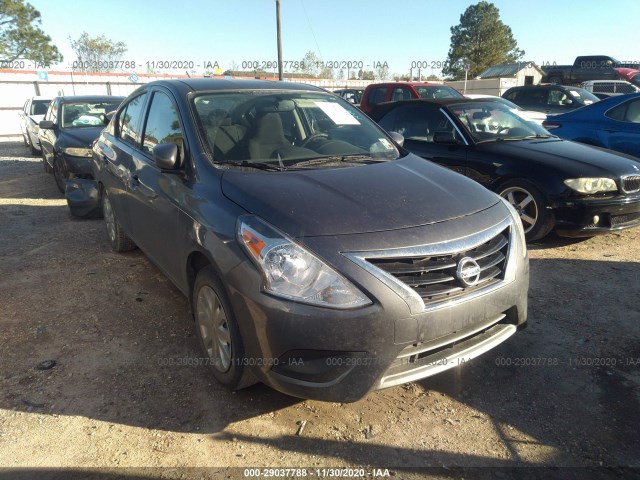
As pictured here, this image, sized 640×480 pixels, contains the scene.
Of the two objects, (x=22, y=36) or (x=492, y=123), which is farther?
(x=22, y=36)

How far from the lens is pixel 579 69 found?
27922 millimetres

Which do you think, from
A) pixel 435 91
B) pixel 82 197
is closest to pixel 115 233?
pixel 82 197

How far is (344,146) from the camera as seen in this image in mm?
3412

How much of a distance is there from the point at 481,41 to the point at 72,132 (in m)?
59.0

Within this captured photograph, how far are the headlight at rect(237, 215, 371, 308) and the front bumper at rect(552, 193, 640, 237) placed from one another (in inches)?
141

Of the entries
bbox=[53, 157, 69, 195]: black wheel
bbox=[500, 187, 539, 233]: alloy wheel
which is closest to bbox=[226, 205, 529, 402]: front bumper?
bbox=[500, 187, 539, 233]: alloy wheel

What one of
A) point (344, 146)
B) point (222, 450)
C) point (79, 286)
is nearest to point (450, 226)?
point (344, 146)

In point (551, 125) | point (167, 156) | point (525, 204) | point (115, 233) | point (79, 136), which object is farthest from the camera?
point (551, 125)

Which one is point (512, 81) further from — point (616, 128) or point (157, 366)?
point (157, 366)

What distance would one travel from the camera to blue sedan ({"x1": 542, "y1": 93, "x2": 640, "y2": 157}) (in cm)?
681

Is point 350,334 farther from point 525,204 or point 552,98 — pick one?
point 552,98

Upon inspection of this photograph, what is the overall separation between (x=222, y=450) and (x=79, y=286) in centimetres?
258

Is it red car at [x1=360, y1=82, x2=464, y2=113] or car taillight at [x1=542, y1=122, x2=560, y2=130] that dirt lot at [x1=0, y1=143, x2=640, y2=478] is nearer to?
car taillight at [x1=542, y1=122, x2=560, y2=130]

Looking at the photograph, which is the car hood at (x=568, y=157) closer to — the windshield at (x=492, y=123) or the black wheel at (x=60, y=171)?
the windshield at (x=492, y=123)
